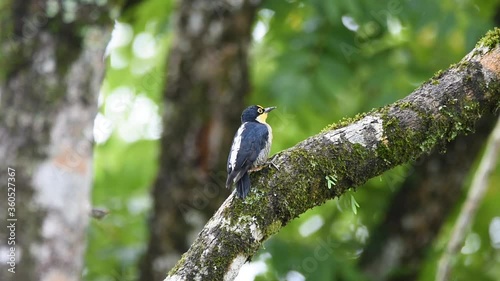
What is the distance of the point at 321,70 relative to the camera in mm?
6805

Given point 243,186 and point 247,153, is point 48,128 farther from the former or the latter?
point 243,186

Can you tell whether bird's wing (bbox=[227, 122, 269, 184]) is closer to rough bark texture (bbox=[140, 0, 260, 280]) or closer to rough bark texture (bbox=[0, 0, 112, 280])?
rough bark texture (bbox=[0, 0, 112, 280])

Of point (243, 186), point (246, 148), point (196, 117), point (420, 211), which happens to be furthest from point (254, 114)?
point (420, 211)

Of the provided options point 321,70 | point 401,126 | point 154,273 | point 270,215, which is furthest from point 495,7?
point 270,215

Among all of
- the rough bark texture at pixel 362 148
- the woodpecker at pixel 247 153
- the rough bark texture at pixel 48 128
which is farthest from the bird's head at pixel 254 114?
the rough bark texture at pixel 362 148

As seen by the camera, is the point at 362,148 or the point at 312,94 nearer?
the point at 362,148

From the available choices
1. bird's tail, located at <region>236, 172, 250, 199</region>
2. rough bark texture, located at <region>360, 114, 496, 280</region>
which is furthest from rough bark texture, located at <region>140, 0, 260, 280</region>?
bird's tail, located at <region>236, 172, 250, 199</region>

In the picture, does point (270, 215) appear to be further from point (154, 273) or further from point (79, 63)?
point (154, 273)

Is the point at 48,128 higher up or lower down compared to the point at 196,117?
lower down

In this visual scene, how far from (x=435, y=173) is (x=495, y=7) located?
6.00ft

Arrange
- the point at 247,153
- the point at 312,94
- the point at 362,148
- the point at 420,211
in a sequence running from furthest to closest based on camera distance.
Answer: the point at 420,211, the point at 312,94, the point at 247,153, the point at 362,148

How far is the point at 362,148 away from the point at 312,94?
346 centimetres

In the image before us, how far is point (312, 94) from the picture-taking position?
6672 millimetres

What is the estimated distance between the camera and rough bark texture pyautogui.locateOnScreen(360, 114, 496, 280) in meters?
7.84
